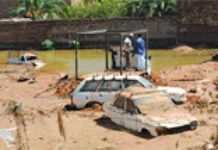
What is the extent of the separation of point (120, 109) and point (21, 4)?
38564 mm

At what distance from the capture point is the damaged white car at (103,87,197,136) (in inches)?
760

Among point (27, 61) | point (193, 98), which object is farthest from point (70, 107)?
point (27, 61)

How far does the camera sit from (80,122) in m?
22.1

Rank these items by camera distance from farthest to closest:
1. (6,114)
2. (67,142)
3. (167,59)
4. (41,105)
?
(167,59) → (41,105) → (6,114) → (67,142)

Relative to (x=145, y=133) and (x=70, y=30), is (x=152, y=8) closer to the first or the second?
(x=70, y=30)

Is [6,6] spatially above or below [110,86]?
below

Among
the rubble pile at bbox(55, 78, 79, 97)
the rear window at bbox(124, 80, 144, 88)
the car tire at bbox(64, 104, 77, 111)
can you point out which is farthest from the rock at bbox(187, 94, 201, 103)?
the rubble pile at bbox(55, 78, 79, 97)

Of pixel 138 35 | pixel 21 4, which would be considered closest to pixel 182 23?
pixel 21 4

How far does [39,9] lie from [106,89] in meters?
33.3

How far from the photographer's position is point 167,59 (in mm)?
43656

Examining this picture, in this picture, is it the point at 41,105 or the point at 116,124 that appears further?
the point at 41,105

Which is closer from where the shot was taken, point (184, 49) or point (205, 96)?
point (205, 96)

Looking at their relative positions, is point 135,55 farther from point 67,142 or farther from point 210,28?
point 210,28

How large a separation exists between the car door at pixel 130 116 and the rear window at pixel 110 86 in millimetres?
3147
